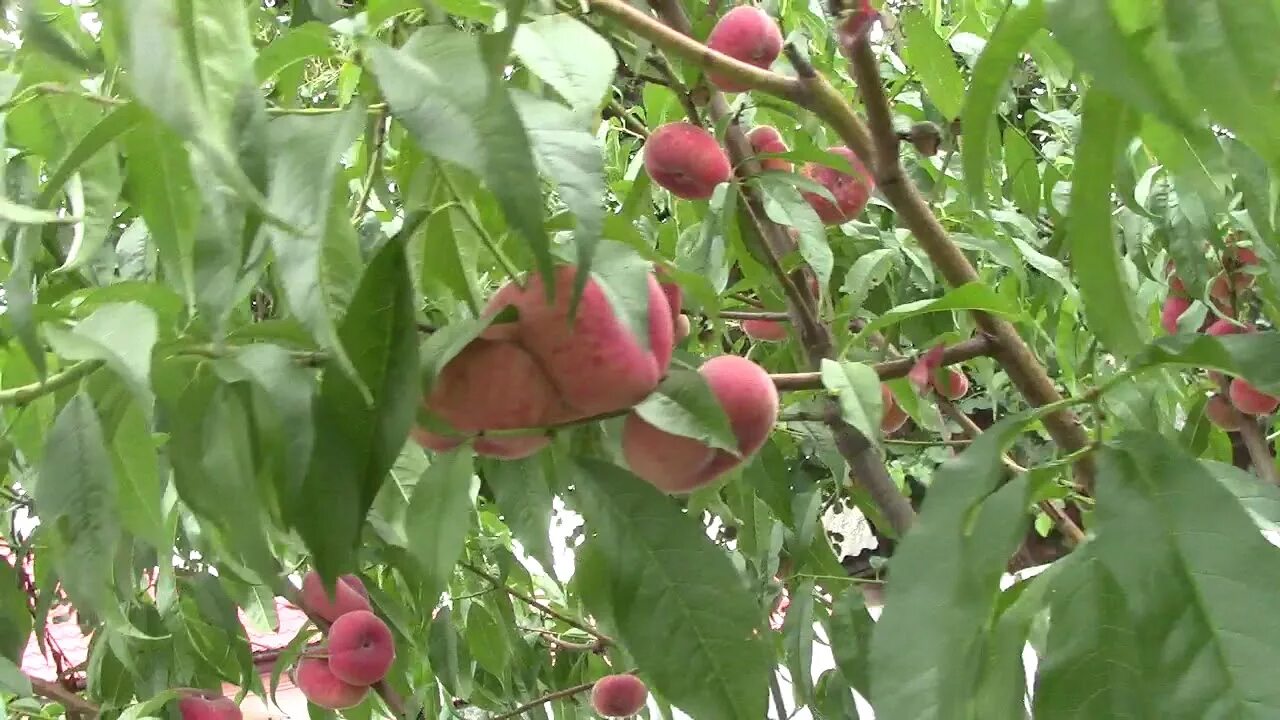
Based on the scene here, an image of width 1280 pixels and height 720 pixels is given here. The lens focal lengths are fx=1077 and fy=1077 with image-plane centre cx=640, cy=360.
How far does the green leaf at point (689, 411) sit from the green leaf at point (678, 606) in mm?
29

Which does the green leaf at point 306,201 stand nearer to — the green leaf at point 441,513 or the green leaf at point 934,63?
the green leaf at point 441,513

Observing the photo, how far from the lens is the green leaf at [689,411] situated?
420 millimetres

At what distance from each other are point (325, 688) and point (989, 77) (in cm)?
88

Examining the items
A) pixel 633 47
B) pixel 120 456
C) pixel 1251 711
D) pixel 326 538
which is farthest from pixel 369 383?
pixel 633 47

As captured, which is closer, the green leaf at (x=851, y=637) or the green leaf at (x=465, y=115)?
the green leaf at (x=465, y=115)

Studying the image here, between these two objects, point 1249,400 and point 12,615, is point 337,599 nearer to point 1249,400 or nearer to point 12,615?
point 12,615

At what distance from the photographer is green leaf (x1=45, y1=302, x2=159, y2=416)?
0.37 m

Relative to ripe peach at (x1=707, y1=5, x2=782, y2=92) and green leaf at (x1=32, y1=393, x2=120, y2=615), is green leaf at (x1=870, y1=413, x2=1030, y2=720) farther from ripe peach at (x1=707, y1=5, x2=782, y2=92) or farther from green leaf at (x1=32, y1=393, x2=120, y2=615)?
ripe peach at (x1=707, y1=5, x2=782, y2=92)


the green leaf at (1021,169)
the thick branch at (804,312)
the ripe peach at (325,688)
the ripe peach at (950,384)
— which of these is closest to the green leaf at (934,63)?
the thick branch at (804,312)

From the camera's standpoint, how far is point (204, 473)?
0.43 metres

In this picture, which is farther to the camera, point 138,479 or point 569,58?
point 138,479

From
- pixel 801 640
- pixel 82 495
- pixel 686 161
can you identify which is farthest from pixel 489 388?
pixel 801 640

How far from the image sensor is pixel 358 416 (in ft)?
1.23

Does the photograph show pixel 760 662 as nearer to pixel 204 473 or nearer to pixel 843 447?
pixel 204 473
